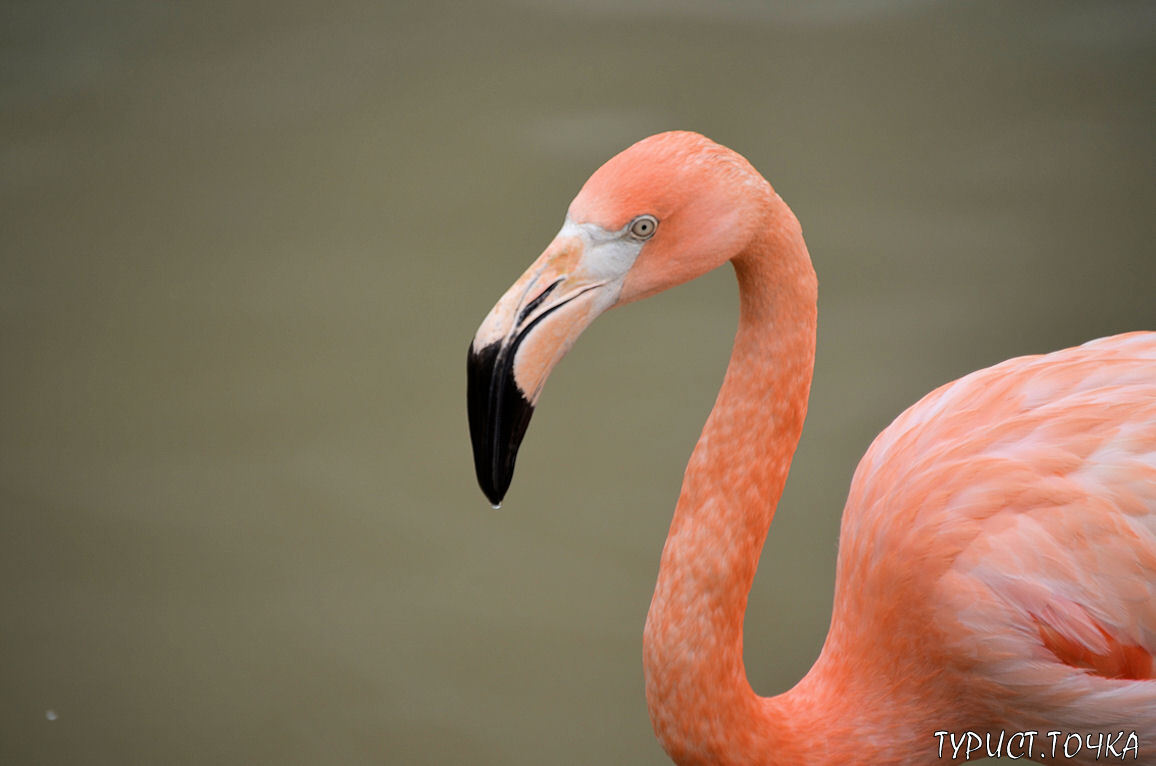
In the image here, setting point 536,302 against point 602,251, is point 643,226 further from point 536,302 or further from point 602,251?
point 536,302

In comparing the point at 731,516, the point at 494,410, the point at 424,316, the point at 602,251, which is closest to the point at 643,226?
the point at 602,251

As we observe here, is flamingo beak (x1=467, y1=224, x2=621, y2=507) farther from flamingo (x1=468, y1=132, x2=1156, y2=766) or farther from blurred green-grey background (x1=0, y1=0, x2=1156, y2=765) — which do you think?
blurred green-grey background (x1=0, y1=0, x2=1156, y2=765)

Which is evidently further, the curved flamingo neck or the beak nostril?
the curved flamingo neck

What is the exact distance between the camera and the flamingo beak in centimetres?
156

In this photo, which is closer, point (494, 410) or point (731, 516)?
point (494, 410)

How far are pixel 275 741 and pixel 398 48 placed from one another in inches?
107

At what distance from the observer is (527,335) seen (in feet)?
5.13

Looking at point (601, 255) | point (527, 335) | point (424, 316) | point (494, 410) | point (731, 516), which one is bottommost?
point (731, 516)

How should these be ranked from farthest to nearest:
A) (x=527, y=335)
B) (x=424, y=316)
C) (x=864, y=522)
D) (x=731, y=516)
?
1. (x=424, y=316)
2. (x=864, y=522)
3. (x=731, y=516)
4. (x=527, y=335)

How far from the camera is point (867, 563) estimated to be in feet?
6.41

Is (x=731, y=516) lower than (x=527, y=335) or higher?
lower

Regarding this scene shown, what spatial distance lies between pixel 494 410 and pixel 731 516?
459 millimetres

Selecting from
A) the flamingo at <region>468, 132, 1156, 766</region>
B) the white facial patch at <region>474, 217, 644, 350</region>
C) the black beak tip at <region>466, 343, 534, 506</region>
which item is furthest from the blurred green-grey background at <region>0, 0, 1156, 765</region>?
the white facial patch at <region>474, 217, 644, 350</region>

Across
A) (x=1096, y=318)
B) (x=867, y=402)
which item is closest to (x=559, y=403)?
(x=867, y=402)
